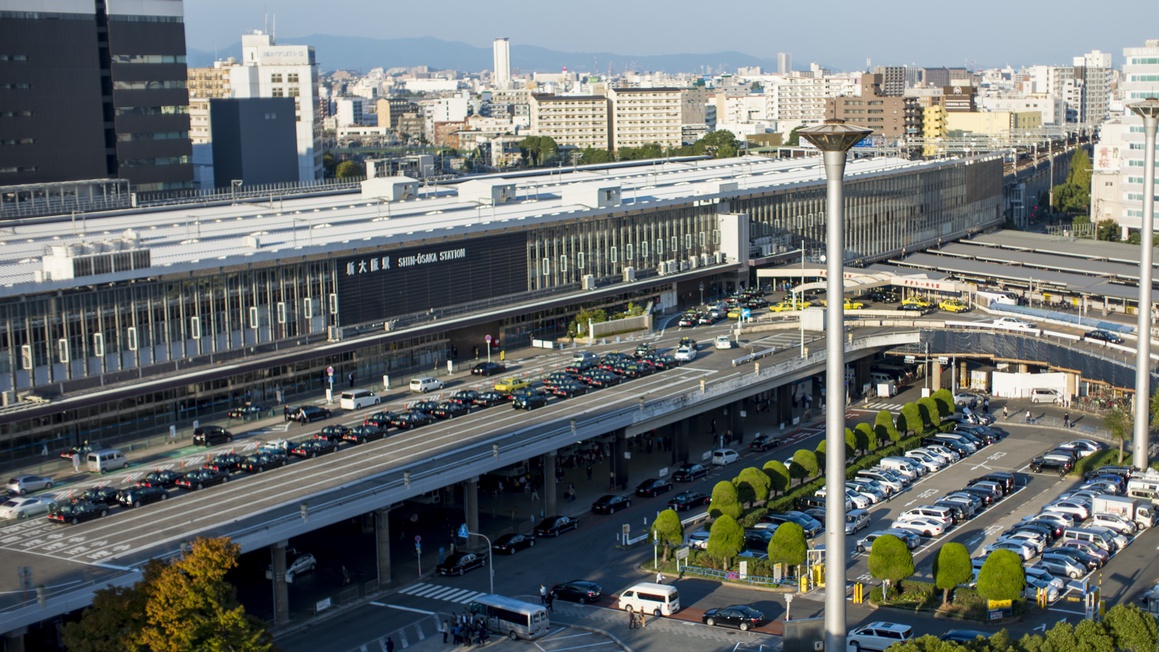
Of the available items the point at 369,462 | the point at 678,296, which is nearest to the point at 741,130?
the point at 678,296

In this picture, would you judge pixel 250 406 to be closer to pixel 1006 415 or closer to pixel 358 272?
pixel 358 272

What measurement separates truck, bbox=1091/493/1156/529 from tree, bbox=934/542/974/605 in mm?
8456

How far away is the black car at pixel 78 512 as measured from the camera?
108 ft

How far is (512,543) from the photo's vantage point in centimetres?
3719

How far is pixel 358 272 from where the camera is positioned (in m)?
49.6

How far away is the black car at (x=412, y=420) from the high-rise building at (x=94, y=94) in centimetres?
4359

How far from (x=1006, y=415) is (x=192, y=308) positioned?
30887mm

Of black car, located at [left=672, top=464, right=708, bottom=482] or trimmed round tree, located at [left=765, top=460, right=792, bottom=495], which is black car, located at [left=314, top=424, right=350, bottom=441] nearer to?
black car, located at [left=672, top=464, right=708, bottom=482]

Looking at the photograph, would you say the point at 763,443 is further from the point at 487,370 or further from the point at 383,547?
the point at 383,547

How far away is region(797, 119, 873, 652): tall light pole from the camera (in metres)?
26.0

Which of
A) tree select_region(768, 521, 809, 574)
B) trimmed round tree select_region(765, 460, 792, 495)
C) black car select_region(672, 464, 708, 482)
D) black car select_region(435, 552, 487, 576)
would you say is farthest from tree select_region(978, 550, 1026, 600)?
black car select_region(672, 464, 708, 482)

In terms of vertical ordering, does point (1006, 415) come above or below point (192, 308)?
below

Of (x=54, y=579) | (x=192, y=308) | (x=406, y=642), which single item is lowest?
(x=406, y=642)

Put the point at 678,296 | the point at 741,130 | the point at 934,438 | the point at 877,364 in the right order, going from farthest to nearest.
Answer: the point at 741,130, the point at 678,296, the point at 877,364, the point at 934,438
